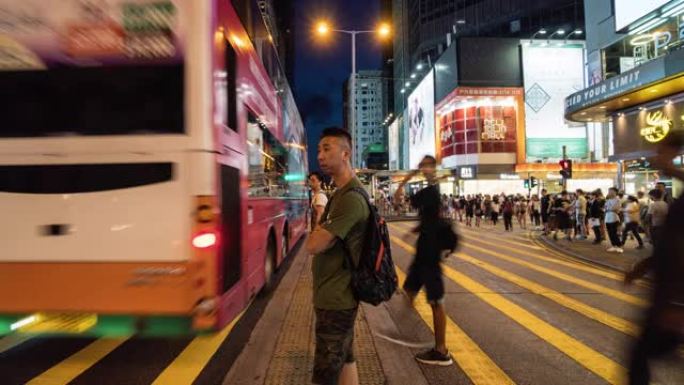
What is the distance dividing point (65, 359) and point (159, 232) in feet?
6.38

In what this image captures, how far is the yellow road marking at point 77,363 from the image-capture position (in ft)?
14.0

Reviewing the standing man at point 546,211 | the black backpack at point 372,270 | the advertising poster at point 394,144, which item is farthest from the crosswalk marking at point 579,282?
the advertising poster at point 394,144

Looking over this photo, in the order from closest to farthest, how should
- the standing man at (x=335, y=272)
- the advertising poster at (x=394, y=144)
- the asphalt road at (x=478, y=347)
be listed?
the standing man at (x=335, y=272) < the asphalt road at (x=478, y=347) < the advertising poster at (x=394, y=144)

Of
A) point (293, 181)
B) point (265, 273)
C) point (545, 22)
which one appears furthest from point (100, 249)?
point (545, 22)

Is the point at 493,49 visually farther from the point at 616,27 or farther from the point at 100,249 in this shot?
the point at 100,249

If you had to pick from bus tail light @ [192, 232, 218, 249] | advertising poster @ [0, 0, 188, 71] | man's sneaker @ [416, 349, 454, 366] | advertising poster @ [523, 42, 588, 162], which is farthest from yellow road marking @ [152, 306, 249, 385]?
advertising poster @ [523, 42, 588, 162]

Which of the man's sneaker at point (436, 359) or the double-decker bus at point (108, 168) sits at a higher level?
the double-decker bus at point (108, 168)

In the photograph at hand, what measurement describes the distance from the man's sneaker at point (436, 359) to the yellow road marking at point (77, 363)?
126 inches

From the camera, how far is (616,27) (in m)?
18.4

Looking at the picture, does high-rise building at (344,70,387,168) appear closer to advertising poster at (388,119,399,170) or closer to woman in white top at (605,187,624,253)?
advertising poster at (388,119,399,170)

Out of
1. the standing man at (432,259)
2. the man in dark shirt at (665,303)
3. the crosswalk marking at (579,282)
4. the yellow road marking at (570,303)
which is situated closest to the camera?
the man in dark shirt at (665,303)

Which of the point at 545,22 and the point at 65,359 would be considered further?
the point at 545,22

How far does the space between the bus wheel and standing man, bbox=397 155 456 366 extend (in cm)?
343

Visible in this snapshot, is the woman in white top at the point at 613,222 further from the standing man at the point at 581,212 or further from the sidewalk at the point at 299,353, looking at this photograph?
the sidewalk at the point at 299,353
